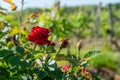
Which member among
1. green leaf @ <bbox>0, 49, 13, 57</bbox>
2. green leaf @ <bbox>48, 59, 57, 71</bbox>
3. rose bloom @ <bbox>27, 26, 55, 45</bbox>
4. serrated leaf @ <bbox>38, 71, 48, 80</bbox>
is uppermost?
rose bloom @ <bbox>27, 26, 55, 45</bbox>

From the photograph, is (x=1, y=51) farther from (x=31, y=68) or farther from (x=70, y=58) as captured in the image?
(x=70, y=58)

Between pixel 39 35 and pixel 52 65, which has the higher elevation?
pixel 39 35

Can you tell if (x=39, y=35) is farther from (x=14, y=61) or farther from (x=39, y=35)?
(x=14, y=61)

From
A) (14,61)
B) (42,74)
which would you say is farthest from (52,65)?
(14,61)

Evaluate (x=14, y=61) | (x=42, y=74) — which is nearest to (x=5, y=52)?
(x=14, y=61)

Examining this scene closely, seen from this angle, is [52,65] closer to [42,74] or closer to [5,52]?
[42,74]

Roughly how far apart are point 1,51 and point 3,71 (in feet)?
0.35

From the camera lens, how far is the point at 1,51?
5.70 feet

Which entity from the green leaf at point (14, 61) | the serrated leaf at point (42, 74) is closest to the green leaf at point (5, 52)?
the green leaf at point (14, 61)

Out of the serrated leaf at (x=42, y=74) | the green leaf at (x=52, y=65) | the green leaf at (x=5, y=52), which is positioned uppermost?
the green leaf at (x=5, y=52)

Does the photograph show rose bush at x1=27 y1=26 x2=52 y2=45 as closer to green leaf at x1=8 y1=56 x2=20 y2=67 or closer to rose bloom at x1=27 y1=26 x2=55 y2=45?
rose bloom at x1=27 y1=26 x2=55 y2=45

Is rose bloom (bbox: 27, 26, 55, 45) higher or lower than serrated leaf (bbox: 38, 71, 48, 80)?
higher

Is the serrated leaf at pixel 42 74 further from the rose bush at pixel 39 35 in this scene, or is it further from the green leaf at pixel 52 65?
the rose bush at pixel 39 35

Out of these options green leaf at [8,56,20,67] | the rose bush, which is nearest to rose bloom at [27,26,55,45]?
the rose bush
